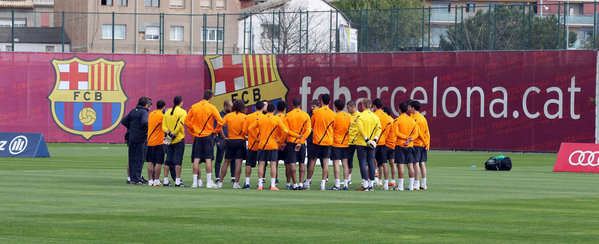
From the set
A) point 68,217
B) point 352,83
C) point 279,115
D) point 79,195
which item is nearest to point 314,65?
point 352,83

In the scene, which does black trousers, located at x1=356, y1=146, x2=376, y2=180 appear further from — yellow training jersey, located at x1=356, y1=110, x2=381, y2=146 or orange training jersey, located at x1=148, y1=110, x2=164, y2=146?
orange training jersey, located at x1=148, y1=110, x2=164, y2=146

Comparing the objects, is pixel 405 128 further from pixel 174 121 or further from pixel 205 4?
pixel 205 4

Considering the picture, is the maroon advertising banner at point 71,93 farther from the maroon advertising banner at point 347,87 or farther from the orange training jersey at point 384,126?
the orange training jersey at point 384,126

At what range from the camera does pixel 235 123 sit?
2238 centimetres

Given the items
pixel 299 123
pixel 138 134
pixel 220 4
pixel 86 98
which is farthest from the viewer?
pixel 220 4

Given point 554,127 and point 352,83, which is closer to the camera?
point 554,127

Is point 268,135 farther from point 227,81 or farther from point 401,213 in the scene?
point 227,81

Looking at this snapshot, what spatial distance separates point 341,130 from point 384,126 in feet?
4.51

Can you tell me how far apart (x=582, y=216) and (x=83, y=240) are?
24.8ft

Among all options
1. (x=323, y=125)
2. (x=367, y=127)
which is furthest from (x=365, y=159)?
(x=323, y=125)

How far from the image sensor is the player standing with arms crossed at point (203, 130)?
72.9 ft

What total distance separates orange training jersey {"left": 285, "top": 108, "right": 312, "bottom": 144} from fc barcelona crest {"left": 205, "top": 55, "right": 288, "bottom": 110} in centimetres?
3120

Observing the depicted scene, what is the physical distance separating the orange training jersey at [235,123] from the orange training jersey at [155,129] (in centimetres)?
149

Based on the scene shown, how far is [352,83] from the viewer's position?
51562 mm
